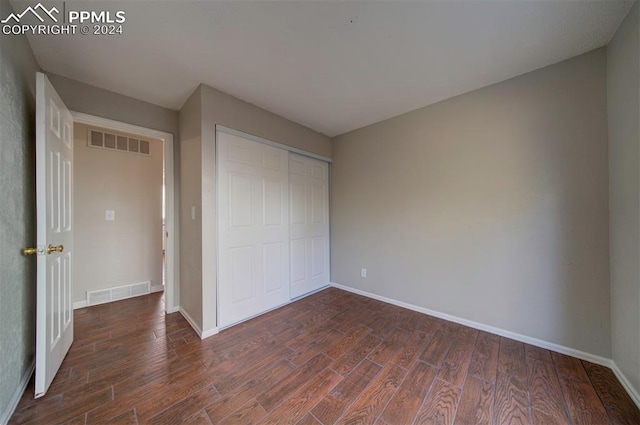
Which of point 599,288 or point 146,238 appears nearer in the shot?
point 599,288

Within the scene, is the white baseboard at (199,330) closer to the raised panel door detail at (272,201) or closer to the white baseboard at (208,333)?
the white baseboard at (208,333)

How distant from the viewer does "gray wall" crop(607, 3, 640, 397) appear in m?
1.37

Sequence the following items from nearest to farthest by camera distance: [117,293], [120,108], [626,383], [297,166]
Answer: [626,383] < [120,108] < [117,293] < [297,166]

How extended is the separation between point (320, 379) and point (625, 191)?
2405 millimetres

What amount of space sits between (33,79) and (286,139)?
82.4 inches

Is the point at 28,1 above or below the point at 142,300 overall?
above

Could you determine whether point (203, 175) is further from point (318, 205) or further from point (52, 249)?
point (318, 205)

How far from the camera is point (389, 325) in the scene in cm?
233

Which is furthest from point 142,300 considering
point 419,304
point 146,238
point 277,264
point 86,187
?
point 419,304

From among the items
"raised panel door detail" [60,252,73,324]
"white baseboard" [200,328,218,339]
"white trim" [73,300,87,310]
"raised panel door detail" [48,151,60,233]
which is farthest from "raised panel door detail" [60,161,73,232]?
"white trim" [73,300,87,310]

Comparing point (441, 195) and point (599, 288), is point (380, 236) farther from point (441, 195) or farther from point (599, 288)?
point (599, 288)

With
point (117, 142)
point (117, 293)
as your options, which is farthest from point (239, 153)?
point (117, 293)

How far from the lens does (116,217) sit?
9.95 ft

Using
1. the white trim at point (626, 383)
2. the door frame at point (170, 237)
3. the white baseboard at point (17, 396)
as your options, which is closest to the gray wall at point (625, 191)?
the white trim at point (626, 383)
